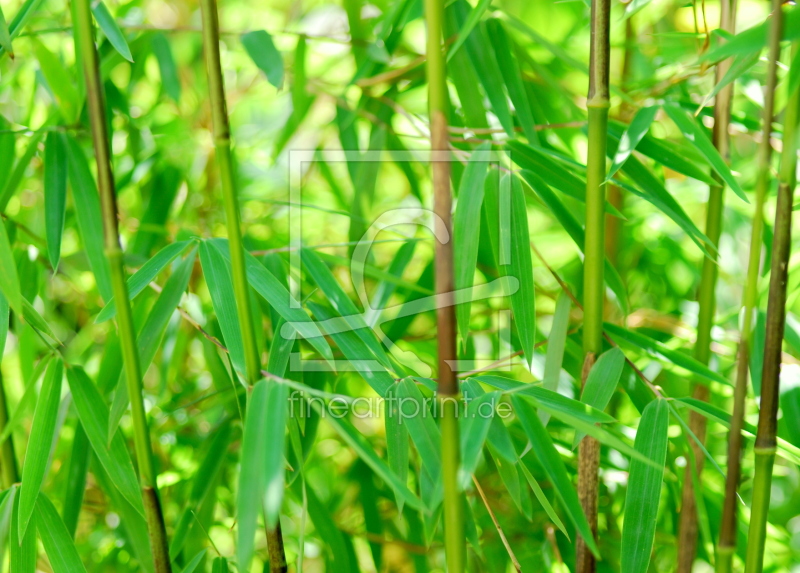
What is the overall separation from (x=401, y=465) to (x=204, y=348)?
41cm

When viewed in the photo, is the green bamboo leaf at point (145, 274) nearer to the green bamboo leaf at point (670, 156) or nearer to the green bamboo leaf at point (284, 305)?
the green bamboo leaf at point (284, 305)

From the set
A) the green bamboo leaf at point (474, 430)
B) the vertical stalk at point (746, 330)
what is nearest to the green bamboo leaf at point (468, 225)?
the green bamboo leaf at point (474, 430)

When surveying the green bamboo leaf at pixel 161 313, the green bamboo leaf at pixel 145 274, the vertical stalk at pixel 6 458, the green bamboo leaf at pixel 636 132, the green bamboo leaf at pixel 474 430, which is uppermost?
the green bamboo leaf at pixel 636 132

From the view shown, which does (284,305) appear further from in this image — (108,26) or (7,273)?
(108,26)

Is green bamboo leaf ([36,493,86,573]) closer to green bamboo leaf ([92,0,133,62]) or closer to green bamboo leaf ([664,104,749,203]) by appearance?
green bamboo leaf ([92,0,133,62])

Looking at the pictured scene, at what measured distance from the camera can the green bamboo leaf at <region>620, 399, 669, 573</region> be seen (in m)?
0.56

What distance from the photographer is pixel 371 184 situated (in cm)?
95

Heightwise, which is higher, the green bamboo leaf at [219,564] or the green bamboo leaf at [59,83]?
the green bamboo leaf at [59,83]

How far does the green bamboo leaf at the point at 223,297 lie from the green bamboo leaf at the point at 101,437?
0.52 ft

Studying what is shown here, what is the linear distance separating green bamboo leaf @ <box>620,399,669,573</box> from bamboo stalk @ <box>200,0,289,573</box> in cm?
33

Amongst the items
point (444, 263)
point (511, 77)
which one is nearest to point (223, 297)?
point (444, 263)

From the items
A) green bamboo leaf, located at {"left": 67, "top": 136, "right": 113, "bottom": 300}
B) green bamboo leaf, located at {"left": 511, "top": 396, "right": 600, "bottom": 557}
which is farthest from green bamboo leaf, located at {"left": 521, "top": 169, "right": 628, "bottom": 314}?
green bamboo leaf, located at {"left": 67, "top": 136, "right": 113, "bottom": 300}

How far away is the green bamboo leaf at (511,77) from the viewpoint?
2.43 ft

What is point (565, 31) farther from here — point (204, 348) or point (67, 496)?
point (67, 496)
